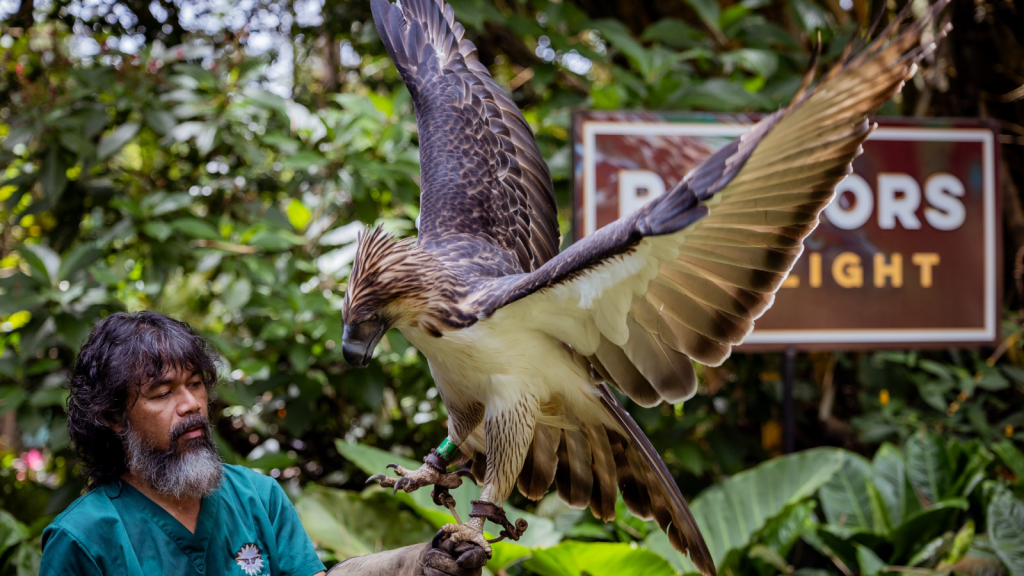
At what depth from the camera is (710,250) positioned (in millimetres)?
1373

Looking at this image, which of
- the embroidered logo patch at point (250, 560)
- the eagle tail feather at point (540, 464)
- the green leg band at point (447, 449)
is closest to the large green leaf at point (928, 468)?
the eagle tail feather at point (540, 464)

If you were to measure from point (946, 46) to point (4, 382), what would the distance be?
5.34m

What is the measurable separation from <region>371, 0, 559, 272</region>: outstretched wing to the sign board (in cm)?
115

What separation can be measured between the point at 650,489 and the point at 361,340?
2.39 feet

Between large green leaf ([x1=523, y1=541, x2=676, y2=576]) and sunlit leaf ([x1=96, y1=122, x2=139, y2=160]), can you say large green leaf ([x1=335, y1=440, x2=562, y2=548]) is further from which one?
sunlit leaf ([x1=96, y1=122, x2=139, y2=160])

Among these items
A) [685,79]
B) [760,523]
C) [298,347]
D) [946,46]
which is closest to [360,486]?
[298,347]

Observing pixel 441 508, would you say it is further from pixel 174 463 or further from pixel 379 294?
pixel 379 294

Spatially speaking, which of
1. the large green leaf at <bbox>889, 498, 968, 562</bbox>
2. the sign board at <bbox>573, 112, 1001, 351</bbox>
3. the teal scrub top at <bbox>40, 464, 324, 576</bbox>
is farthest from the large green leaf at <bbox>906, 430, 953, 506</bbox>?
the teal scrub top at <bbox>40, 464, 324, 576</bbox>

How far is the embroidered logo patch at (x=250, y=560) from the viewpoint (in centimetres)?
165

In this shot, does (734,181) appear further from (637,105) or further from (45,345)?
(45,345)

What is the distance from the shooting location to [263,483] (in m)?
1.83

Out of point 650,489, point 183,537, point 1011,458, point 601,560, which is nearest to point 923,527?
point 1011,458

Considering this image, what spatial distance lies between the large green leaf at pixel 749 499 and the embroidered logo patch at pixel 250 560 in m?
1.98

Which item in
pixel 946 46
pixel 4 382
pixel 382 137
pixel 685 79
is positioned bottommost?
pixel 4 382
